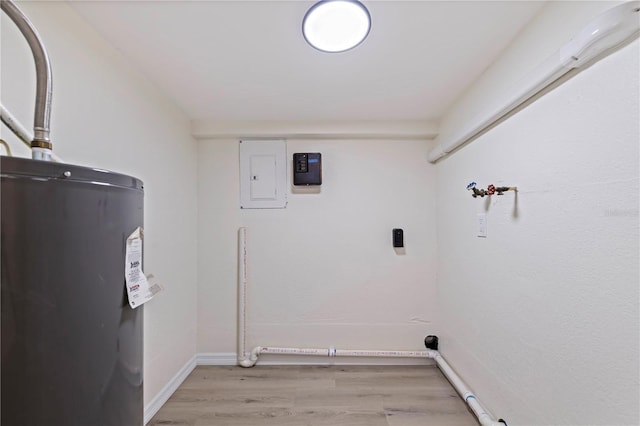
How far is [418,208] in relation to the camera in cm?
235

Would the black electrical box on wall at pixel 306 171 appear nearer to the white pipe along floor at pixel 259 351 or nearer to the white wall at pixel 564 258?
the white pipe along floor at pixel 259 351

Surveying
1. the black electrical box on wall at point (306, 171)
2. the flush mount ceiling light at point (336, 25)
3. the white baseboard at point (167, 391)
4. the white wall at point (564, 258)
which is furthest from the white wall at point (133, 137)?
the white wall at point (564, 258)

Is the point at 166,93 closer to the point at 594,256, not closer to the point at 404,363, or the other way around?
the point at 594,256

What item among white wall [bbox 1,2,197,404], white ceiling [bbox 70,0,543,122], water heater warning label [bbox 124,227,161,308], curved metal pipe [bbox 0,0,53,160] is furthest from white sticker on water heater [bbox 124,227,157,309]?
white ceiling [bbox 70,0,543,122]

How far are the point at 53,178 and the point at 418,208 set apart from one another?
2.30m

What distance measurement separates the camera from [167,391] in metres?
1.83

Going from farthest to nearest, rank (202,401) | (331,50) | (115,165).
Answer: (202,401)
(115,165)
(331,50)

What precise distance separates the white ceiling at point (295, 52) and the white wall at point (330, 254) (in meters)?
0.49

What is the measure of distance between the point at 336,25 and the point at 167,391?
7.94 feet

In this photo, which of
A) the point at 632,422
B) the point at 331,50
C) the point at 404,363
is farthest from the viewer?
the point at 404,363

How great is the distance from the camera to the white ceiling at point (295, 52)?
1114mm

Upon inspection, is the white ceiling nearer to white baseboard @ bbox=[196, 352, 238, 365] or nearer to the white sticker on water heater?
the white sticker on water heater

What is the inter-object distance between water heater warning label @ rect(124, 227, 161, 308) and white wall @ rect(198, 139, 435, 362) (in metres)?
1.61

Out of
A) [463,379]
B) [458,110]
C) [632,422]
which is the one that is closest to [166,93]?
[458,110]
